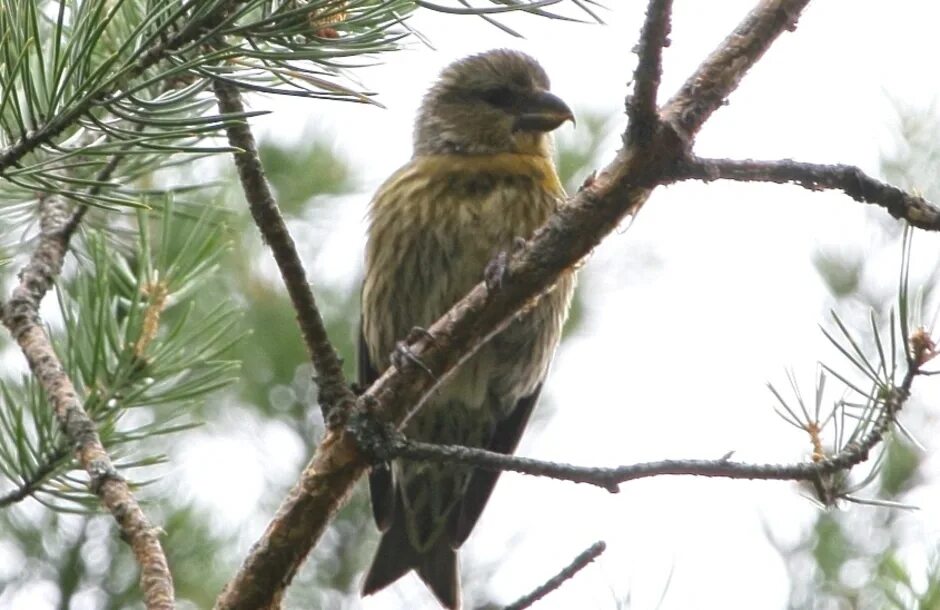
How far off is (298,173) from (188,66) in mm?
2504

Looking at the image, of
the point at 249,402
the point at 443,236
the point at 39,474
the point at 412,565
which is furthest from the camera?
the point at 249,402

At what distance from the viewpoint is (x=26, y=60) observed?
1409 mm

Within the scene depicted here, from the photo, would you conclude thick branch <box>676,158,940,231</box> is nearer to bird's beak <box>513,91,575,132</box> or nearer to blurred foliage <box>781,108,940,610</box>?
blurred foliage <box>781,108,940,610</box>

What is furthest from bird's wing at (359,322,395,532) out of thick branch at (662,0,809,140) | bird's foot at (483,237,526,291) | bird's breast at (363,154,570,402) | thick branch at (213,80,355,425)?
thick branch at (662,0,809,140)

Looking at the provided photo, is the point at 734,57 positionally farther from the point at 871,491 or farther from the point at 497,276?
the point at 871,491

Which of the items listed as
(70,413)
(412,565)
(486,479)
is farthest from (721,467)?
(486,479)

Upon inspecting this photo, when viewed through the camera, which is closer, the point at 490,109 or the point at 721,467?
the point at 721,467

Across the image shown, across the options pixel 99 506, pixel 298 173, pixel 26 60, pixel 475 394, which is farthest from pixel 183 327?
pixel 298 173

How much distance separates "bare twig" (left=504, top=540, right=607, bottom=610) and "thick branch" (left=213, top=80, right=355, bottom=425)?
0.43 metres

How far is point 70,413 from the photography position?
78.0 inches

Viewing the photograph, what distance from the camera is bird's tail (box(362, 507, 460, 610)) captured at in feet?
10.4

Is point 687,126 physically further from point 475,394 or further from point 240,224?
point 240,224

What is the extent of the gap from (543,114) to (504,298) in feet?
6.75

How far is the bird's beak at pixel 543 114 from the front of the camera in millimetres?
3902
